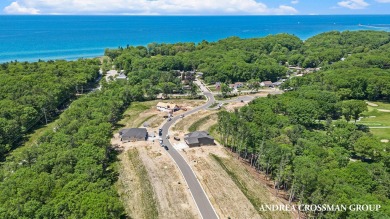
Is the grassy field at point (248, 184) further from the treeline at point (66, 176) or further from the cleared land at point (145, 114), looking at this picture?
the cleared land at point (145, 114)

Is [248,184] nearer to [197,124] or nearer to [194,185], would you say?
[194,185]

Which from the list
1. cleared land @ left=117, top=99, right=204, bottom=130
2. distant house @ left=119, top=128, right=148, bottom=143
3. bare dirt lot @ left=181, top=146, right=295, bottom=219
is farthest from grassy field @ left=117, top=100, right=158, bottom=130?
bare dirt lot @ left=181, top=146, right=295, bottom=219

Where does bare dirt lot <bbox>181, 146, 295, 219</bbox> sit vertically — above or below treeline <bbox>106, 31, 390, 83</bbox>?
below

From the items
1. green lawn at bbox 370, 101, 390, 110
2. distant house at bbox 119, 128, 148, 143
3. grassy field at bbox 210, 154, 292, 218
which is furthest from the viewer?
green lawn at bbox 370, 101, 390, 110

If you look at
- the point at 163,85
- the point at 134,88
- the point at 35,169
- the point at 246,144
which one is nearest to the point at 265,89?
the point at 163,85

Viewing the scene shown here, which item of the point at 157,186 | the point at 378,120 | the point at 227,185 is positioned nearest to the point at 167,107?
the point at 157,186

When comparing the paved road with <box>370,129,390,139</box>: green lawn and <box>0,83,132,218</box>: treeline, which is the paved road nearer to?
<box>0,83,132,218</box>: treeline

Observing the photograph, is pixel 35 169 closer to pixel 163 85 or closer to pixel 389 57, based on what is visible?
pixel 163 85
